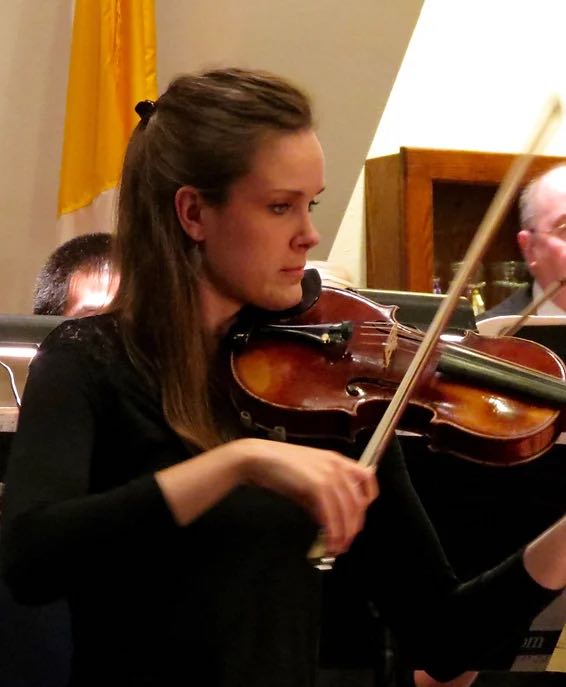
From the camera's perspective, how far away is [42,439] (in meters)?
0.73

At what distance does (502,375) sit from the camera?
95cm

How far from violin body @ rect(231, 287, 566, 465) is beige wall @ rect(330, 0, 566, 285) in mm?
1478

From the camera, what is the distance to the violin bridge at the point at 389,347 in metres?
0.96

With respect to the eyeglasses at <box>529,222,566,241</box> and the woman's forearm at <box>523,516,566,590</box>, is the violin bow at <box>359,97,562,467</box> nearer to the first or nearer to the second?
the woman's forearm at <box>523,516,566,590</box>

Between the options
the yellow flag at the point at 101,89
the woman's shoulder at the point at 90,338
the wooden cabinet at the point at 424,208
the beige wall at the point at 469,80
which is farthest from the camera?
the beige wall at the point at 469,80

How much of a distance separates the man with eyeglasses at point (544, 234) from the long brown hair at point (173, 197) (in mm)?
1200

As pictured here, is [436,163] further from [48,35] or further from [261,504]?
[261,504]

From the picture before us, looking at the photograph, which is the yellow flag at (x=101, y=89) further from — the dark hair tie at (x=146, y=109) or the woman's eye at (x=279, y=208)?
the woman's eye at (x=279, y=208)

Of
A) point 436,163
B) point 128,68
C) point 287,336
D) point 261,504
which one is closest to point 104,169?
point 128,68

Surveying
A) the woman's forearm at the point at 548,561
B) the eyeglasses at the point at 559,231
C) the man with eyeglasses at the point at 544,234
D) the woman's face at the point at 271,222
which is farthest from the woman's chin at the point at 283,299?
the eyeglasses at the point at 559,231

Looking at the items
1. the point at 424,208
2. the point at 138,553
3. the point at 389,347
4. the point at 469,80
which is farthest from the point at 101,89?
the point at 138,553

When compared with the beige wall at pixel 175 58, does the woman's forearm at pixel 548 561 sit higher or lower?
lower

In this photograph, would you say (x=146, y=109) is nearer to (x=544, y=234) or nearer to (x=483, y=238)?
(x=483, y=238)

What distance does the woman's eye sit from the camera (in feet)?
2.78
